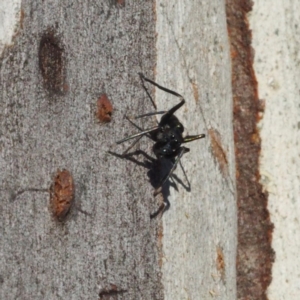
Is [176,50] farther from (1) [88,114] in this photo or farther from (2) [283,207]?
(2) [283,207]

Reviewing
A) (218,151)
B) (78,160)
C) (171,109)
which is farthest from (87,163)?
(218,151)

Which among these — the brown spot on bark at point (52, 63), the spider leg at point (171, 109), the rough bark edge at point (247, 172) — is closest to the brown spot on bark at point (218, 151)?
the rough bark edge at point (247, 172)

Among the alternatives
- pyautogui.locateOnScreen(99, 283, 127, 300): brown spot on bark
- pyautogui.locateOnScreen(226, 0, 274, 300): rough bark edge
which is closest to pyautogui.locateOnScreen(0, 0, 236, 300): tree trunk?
pyautogui.locateOnScreen(99, 283, 127, 300): brown spot on bark

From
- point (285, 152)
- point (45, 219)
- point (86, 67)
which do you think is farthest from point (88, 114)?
point (285, 152)

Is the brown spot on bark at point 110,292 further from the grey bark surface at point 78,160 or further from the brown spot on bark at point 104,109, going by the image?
the brown spot on bark at point 104,109

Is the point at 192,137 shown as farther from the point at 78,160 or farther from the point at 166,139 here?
the point at 78,160

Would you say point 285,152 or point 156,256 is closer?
point 156,256
